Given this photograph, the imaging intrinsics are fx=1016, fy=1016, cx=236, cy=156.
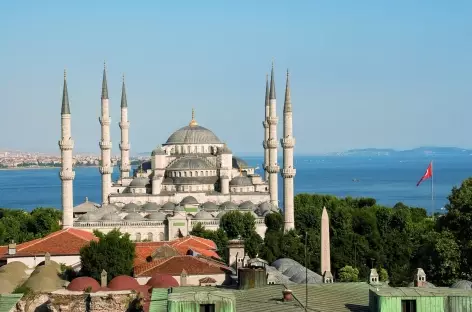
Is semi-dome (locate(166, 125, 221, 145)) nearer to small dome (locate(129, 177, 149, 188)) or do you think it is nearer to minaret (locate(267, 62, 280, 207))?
small dome (locate(129, 177, 149, 188))

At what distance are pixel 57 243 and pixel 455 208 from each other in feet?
49.1

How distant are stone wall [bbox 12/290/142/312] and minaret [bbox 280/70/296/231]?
101 ft

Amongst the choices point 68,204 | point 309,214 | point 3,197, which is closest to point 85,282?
point 68,204

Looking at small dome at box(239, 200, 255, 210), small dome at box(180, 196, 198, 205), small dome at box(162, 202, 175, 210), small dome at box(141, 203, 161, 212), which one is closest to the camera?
small dome at box(141, 203, 161, 212)

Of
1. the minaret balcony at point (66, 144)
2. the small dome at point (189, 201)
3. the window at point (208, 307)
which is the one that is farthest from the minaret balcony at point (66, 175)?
the window at point (208, 307)

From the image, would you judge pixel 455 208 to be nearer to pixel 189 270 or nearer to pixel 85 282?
pixel 189 270

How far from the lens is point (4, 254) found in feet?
126

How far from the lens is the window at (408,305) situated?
15609 millimetres

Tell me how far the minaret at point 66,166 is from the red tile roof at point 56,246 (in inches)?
389

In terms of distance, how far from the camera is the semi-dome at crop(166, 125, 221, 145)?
68.1 meters

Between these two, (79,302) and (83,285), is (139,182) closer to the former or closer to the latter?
(83,285)

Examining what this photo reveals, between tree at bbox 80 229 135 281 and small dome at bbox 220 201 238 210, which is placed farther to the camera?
small dome at bbox 220 201 238 210

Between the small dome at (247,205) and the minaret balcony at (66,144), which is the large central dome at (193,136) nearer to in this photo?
the small dome at (247,205)

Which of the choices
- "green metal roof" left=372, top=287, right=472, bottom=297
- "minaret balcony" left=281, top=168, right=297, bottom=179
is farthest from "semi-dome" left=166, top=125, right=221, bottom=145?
"green metal roof" left=372, top=287, right=472, bottom=297
